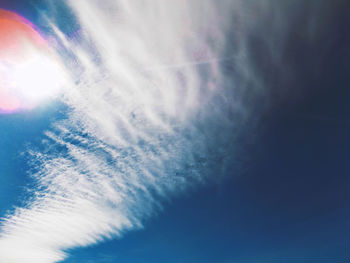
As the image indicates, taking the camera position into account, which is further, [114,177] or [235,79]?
[114,177]

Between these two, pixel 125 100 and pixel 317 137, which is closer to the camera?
pixel 125 100

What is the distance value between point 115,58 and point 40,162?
3904 millimetres

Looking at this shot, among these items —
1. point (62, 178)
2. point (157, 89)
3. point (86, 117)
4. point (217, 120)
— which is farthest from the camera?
point (62, 178)

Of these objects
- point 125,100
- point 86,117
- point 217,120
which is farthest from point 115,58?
point 217,120

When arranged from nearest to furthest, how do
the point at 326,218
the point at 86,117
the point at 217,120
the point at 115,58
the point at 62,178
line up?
the point at 115,58 → the point at 86,117 → the point at 217,120 → the point at 62,178 → the point at 326,218

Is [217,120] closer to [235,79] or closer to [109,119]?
[235,79]

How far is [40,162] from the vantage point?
4.84m

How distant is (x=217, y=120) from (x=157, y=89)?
175 cm

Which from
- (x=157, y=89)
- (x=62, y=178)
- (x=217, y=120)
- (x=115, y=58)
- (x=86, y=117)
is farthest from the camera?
(x=62, y=178)

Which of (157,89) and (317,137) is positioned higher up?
(157,89)

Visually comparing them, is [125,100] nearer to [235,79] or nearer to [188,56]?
[188,56]

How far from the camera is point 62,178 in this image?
211 inches

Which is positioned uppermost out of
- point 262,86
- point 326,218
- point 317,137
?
point 262,86

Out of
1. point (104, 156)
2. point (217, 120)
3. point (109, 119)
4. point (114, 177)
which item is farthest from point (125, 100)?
point (114, 177)
